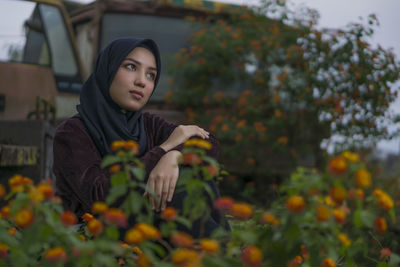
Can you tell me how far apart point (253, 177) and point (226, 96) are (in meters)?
1.48

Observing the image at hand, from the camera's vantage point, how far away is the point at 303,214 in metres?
1.06

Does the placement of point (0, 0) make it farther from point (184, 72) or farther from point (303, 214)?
point (303, 214)

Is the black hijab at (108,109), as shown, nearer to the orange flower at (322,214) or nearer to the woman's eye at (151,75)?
the woman's eye at (151,75)

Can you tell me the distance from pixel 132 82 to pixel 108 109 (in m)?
0.18

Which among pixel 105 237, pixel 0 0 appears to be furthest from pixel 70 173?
pixel 0 0

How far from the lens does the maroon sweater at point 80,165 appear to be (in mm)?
1922

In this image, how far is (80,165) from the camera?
6.59 ft

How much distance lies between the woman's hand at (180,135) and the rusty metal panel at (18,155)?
50.3 inches

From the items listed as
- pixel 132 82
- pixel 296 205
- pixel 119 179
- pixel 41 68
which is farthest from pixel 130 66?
pixel 41 68

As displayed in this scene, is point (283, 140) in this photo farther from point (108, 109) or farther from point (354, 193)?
point (354, 193)

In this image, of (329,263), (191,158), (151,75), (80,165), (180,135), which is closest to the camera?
(191,158)

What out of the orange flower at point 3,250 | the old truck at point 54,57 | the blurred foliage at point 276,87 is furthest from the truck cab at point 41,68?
the orange flower at point 3,250

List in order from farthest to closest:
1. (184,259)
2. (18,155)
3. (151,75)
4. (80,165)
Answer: (18,155), (151,75), (80,165), (184,259)

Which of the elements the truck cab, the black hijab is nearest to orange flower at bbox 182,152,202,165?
the black hijab
